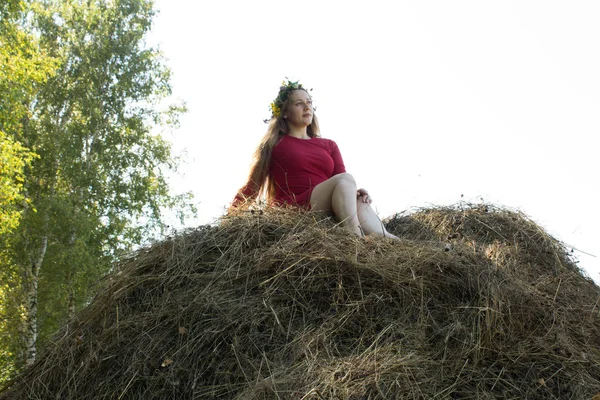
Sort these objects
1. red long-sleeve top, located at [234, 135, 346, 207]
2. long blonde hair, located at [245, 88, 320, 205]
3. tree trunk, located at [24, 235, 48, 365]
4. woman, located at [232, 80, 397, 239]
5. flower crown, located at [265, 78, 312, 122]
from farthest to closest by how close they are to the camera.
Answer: tree trunk, located at [24, 235, 48, 365] → flower crown, located at [265, 78, 312, 122] → long blonde hair, located at [245, 88, 320, 205] → red long-sleeve top, located at [234, 135, 346, 207] → woman, located at [232, 80, 397, 239]

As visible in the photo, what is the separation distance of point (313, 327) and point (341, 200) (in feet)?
4.95

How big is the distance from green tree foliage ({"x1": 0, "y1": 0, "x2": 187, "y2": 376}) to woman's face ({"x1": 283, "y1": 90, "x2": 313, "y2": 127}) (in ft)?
28.1

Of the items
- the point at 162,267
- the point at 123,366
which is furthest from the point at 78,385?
the point at 162,267

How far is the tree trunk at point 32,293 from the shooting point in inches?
508

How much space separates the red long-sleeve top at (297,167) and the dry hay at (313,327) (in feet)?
3.51

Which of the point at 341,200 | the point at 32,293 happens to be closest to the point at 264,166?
the point at 341,200

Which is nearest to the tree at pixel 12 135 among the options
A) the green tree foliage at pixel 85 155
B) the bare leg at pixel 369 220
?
the green tree foliage at pixel 85 155

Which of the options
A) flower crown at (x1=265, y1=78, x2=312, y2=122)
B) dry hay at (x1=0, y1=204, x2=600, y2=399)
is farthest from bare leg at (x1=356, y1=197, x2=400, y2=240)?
flower crown at (x1=265, y1=78, x2=312, y2=122)

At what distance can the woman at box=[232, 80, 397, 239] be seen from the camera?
4727 mm

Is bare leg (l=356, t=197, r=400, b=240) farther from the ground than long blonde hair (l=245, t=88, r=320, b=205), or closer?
closer

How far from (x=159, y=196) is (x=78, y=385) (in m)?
12.0

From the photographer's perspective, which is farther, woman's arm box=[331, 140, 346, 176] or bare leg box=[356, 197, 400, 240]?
woman's arm box=[331, 140, 346, 176]

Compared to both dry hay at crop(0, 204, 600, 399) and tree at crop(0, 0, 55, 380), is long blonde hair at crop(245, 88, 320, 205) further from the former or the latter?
tree at crop(0, 0, 55, 380)

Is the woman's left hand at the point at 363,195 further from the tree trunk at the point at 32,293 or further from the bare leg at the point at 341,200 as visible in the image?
the tree trunk at the point at 32,293
